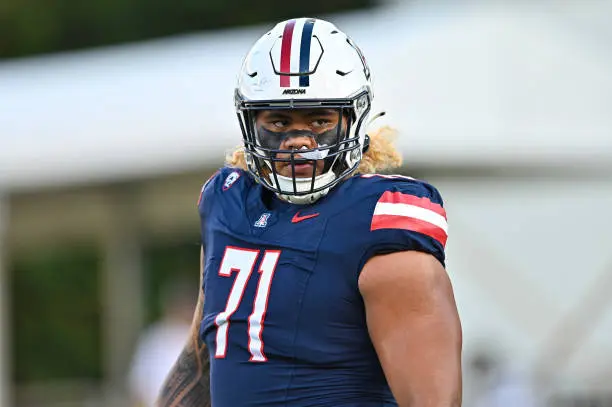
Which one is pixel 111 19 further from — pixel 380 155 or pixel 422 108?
pixel 380 155

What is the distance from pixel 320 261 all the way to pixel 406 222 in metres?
0.22

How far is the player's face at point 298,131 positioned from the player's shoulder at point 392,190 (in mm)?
109

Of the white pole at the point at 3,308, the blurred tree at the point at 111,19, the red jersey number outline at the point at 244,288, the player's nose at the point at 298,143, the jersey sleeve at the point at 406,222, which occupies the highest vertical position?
the player's nose at the point at 298,143

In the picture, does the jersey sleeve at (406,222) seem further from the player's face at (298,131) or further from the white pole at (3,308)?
the white pole at (3,308)

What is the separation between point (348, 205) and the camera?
128 inches

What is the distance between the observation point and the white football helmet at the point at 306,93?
10.9 ft

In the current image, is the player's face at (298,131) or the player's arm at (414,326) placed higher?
the player's face at (298,131)

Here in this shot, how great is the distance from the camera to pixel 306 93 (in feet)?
10.9

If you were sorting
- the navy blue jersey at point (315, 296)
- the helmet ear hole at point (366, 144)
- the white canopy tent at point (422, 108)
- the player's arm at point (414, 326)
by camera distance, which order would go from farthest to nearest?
the white canopy tent at point (422, 108) < the helmet ear hole at point (366, 144) < the navy blue jersey at point (315, 296) < the player's arm at point (414, 326)

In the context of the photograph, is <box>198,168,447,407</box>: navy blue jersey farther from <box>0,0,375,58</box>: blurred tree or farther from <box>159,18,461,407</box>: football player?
<box>0,0,375,58</box>: blurred tree

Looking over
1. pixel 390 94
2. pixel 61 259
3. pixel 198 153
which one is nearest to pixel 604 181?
pixel 390 94

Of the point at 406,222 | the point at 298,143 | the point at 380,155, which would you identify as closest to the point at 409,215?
the point at 406,222

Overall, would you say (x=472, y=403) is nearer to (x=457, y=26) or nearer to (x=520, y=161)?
(x=520, y=161)

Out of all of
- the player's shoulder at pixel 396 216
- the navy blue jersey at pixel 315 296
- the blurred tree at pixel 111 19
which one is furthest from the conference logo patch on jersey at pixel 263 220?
the blurred tree at pixel 111 19
